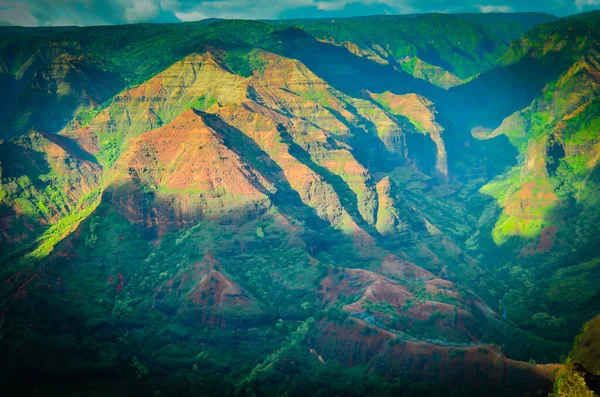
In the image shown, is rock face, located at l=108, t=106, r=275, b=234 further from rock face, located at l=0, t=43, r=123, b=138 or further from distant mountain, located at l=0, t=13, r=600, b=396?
rock face, located at l=0, t=43, r=123, b=138

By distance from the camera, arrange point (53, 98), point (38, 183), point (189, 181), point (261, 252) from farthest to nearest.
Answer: point (53, 98) → point (38, 183) → point (189, 181) → point (261, 252)

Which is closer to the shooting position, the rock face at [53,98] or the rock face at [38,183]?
the rock face at [38,183]

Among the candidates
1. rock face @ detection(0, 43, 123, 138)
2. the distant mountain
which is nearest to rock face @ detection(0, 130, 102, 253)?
the distant mountain

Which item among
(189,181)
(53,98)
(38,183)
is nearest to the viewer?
(189,181)

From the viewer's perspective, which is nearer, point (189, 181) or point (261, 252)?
point (261, 252)

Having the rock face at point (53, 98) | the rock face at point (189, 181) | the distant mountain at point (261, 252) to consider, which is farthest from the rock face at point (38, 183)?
the rock face at point (189, 181)

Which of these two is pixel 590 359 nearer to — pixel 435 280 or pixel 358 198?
pixel 435 280

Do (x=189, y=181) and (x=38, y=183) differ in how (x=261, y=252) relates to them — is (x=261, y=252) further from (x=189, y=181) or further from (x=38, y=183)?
(x=38, y=183)

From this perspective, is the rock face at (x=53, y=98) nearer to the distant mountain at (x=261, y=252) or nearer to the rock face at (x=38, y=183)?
the distant mountain at (x=261, y=252)

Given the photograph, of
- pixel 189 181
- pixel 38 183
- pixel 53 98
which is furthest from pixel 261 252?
pixel 53 98
